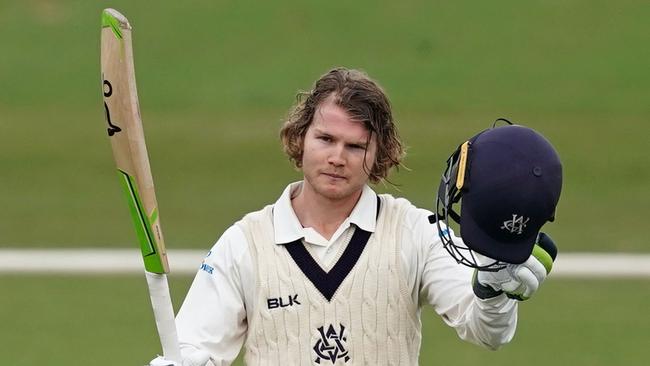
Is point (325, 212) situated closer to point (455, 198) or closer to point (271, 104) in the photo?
point (455, 198)

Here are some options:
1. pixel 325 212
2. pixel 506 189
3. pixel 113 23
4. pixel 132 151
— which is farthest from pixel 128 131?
pixel 506 189

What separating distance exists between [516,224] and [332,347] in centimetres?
95

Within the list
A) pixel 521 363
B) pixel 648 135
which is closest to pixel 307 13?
pixel 648 135

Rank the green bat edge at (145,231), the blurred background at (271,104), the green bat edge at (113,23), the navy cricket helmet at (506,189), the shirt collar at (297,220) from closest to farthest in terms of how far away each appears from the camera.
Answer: the navy cricket helmet at (506,189) < the green bat edge at (113,23) < the green bat edge at (145,231) < the shirt collar at (297,220) < the blurred background at (271,104)

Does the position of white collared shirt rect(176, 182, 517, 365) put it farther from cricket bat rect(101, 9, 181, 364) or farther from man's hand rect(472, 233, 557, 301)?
man's hand rect(472, 233, 557, 301)

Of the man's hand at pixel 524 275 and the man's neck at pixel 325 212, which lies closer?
the man's hand at pixel 524 275

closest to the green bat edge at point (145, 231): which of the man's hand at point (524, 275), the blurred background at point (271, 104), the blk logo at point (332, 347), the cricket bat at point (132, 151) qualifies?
the cricket bat at point (132, 151)

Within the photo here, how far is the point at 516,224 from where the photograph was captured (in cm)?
423

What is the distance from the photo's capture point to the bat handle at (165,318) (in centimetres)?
468

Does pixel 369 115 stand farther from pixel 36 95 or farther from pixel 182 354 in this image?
pixel 36 95

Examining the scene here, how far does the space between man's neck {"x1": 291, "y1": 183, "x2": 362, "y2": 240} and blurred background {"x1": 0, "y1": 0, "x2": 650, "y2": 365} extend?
4915mm

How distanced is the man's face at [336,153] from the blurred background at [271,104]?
5057 millimetres

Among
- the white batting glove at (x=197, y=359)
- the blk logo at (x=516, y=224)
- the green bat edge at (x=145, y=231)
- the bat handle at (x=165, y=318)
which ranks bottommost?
the white batting glove at (x=197, y=359)

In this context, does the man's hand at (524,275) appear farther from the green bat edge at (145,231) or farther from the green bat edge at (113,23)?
the green bat edge at (113,23)
